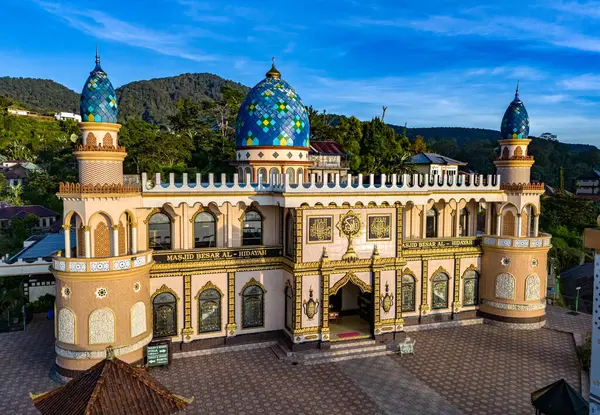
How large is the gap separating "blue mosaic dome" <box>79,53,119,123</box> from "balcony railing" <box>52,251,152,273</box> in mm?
4739

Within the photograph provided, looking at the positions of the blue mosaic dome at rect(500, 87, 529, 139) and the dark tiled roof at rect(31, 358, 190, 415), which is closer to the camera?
the dark tiled roof at rect(31, 358, 190, 415)

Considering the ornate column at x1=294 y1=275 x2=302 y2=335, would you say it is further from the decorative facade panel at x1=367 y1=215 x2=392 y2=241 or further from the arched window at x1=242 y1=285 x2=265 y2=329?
the decorative facade panel at x1=367 y1=215 x2=392 y2=241

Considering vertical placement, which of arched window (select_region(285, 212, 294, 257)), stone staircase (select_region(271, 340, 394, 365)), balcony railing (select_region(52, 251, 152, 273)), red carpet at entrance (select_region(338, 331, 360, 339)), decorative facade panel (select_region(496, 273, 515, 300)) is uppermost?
arched window (select_region(285, 212, 294, 257))

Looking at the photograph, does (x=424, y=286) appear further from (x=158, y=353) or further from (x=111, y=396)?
(x=111, y=396)

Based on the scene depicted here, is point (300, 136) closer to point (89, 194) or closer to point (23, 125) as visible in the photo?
point (89, 194)

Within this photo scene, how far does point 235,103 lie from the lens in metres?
55.9

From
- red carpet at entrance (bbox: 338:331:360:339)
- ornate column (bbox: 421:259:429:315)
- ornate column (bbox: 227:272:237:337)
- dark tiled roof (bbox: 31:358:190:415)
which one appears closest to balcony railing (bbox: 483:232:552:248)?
ornate column (bbox: 421:259:429:315)

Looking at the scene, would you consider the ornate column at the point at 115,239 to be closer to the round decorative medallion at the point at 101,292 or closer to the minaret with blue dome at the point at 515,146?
the round decorative medallion at the point at 101,292

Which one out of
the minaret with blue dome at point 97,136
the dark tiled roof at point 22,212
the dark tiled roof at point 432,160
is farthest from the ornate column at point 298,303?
the dark tiled roof at point 22,212

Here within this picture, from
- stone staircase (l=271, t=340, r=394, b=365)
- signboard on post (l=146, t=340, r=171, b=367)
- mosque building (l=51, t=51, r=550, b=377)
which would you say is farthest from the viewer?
stone staircase (l=271, t=340, r=394, b=365)

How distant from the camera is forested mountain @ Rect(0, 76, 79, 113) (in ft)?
553

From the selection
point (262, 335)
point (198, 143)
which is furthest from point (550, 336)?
point (198, 143)

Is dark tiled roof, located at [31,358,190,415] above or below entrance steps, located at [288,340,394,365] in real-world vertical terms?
above

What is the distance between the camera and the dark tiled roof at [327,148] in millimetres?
43106
